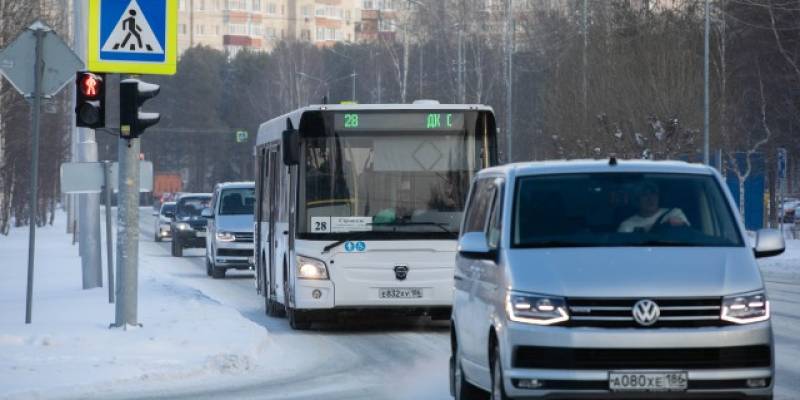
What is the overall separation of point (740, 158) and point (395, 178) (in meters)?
49.4

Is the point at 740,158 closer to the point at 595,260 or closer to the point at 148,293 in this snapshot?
the point at 148,293

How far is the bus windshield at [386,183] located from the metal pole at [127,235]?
A: 2374 mm

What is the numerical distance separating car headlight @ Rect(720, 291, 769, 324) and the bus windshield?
10.1 m

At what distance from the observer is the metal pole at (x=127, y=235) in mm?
17859

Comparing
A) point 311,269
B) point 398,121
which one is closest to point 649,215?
point 311,269

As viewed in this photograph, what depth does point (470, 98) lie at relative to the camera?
9975cm

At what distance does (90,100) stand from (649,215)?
28.7 ft

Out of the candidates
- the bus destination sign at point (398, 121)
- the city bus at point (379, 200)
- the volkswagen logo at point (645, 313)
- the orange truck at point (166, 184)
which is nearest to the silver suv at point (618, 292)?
the volkswagen logo at point (645, 313)

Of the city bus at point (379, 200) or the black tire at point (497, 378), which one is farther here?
the city bus at point (379, 200)

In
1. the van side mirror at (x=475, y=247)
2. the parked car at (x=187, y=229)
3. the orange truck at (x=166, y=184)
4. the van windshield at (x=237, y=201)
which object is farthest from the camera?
the orange truck at (x=166, y=184)

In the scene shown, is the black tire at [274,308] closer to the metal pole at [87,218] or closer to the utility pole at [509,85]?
the metal pole at [87,218]

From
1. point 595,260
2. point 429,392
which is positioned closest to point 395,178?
point 429,392

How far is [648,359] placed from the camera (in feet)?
31.0

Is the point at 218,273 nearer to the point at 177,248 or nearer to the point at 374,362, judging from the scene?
the point at 177,248
